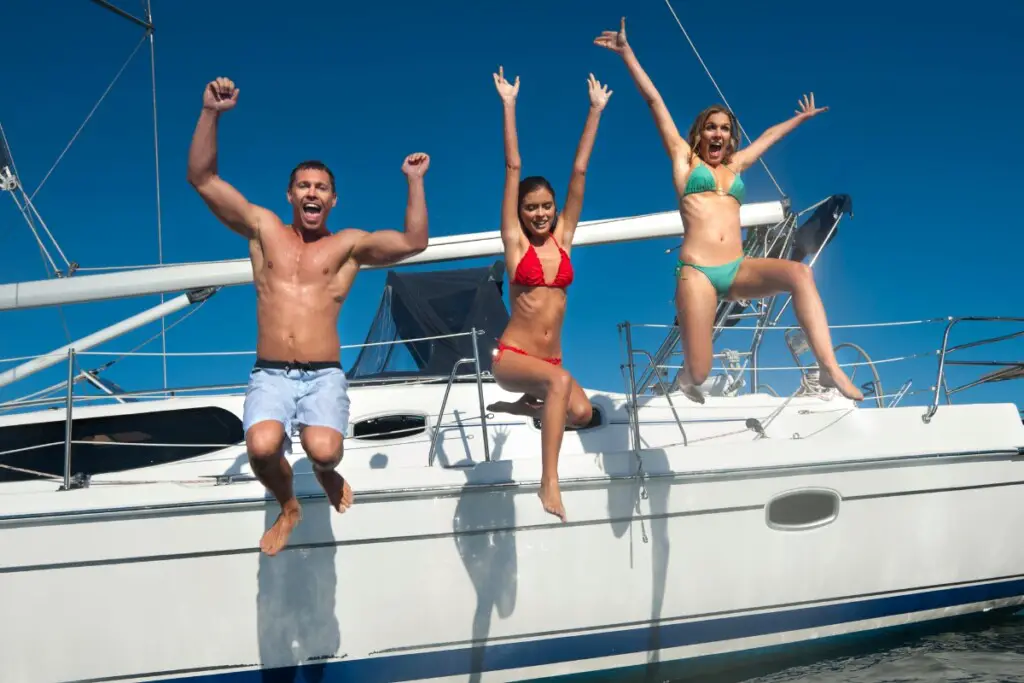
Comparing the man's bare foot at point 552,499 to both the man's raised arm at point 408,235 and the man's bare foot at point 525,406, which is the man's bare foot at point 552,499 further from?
the man's raised arm at point 408,235

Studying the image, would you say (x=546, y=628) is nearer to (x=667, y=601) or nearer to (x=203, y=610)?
(x=667, y=601)

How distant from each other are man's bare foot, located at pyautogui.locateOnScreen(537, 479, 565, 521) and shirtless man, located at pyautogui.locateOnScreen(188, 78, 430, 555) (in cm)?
104

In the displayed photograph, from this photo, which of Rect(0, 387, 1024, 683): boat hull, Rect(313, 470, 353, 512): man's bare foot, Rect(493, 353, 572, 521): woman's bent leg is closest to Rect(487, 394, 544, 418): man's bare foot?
Rect(493, 353, 572, 521): woman's bent leg

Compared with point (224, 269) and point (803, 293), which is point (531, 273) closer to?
point (803, 293)

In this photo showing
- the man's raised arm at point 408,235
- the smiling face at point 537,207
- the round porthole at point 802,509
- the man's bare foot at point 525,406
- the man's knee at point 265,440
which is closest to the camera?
the man's knee at point 265,440

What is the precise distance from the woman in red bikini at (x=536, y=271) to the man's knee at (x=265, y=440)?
1.39 meters

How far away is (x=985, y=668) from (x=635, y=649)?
2238 mm

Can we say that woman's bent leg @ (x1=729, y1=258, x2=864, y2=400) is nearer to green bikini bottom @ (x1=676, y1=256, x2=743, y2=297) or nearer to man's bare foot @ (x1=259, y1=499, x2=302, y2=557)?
green bikini bottom @ (x1=676, y1=256, x2=743, y2=297)

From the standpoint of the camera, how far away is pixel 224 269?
6.80 m

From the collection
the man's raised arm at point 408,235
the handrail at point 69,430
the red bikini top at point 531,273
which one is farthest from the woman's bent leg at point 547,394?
the handrail at point 69,430

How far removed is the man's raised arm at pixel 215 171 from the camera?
10.7 feet

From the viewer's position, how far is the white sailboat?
4090 mm

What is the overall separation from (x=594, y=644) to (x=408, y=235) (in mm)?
3022

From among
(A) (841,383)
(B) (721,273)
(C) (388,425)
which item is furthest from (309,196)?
(A) (841,383)
